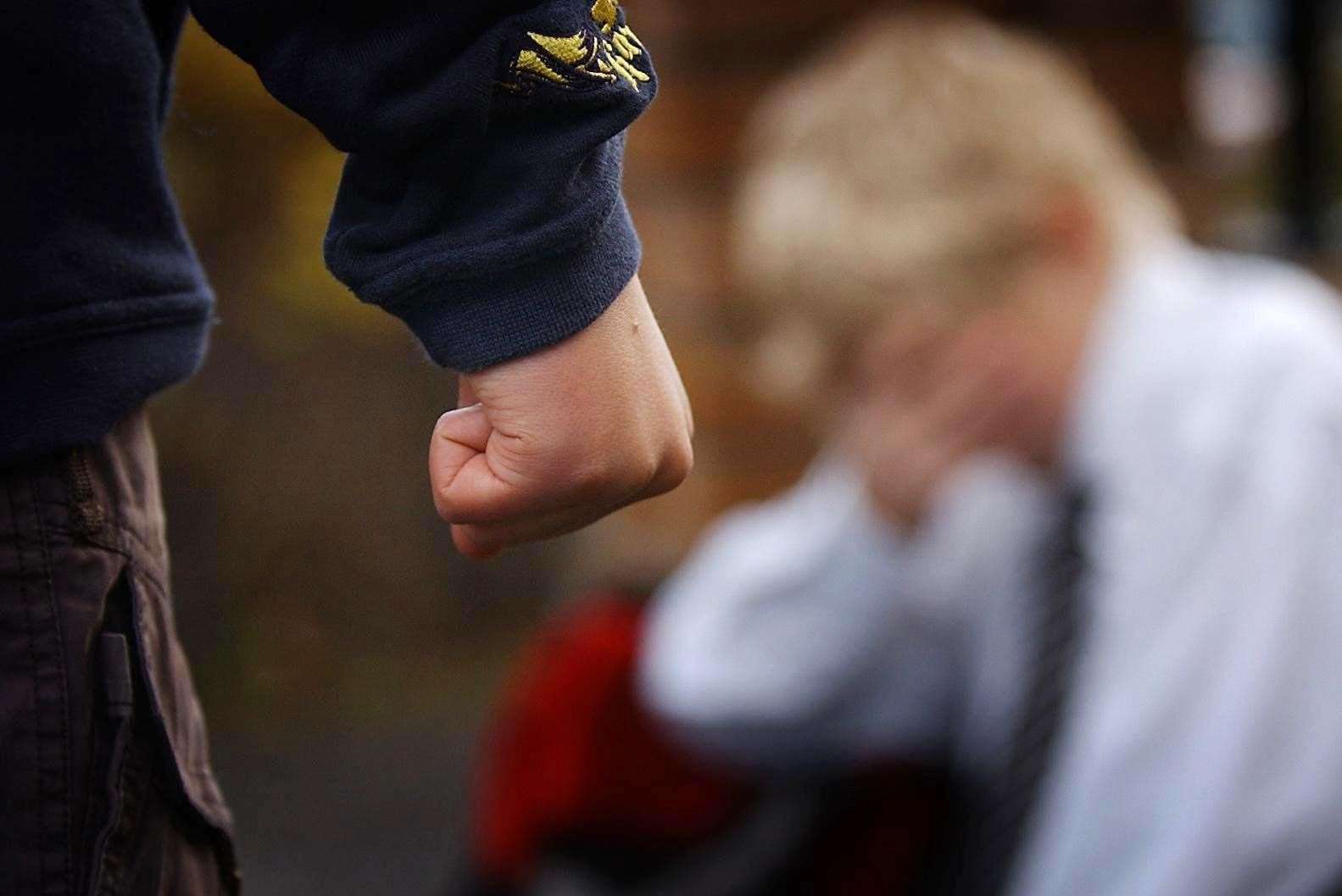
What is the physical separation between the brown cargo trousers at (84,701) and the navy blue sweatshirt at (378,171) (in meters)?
0.03

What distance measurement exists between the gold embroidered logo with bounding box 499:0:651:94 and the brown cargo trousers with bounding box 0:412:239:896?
276mm

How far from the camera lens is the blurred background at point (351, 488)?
3.81 meters

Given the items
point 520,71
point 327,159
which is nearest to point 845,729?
point 520,71

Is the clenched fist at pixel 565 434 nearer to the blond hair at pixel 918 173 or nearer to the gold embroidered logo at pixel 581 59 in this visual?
the gold embroidered logo at pixel 581 59

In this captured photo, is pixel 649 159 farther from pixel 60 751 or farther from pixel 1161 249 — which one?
pixel 60 751

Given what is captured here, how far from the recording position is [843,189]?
2.23 meters

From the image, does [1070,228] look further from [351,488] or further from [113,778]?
[351,488]

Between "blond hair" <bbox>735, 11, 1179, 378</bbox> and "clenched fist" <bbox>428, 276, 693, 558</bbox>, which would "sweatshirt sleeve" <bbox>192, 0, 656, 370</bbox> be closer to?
"clenched fist" <bbox>428, 276, 693, 558</bbox>

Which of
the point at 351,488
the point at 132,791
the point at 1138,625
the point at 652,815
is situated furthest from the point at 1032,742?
the point at 351,488

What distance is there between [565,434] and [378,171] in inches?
5.8

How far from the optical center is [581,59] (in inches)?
29.5

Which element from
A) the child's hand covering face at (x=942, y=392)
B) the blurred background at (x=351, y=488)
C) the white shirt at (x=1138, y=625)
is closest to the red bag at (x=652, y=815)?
the white shirt at (x=1138, y=625)

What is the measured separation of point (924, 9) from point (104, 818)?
2838 millimetres

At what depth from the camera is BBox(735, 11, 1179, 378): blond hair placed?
2.18 metres
